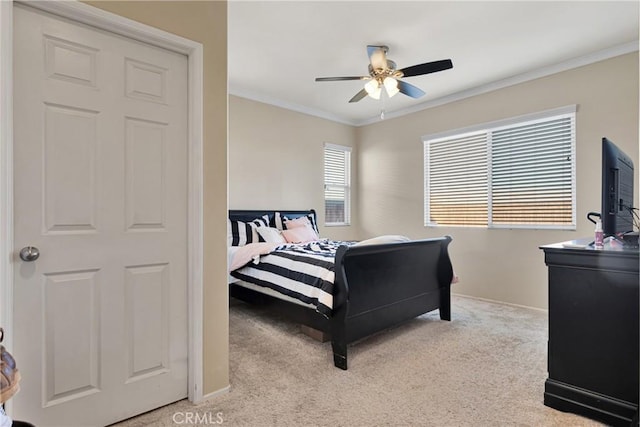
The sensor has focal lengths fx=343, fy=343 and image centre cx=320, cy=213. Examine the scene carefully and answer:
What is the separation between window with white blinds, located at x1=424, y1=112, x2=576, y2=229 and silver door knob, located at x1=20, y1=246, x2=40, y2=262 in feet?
14.5

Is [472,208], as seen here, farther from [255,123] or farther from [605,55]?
[255,123]

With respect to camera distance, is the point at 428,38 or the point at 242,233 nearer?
the point at 428,38

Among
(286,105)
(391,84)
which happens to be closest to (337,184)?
(286,105)

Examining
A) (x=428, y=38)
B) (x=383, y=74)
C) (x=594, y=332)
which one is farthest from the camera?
(x=383, y=74)

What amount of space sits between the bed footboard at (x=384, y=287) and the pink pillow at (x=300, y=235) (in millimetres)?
1580

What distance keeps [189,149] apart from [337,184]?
394 cm

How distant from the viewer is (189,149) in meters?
1.99

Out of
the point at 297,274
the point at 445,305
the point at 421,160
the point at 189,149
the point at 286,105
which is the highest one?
the point at 286,105

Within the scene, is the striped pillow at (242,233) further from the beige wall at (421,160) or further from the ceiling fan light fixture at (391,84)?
the ceiling fan light fixture at (391,84)

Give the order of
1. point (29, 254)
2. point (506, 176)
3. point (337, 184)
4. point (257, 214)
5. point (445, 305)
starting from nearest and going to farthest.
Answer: point (29, 254) < point (445, 305) < point (506, 176) < point (257, 214) < point (337, 184)

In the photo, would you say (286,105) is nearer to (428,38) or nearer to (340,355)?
(428,38)

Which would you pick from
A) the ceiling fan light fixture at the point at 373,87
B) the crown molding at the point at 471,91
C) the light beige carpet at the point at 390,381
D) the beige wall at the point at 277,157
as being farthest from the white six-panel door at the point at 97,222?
the crown molding at the point at 471,91

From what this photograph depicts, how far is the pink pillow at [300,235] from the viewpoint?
14.0 feet

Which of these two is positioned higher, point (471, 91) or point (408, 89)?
point (471, 91)
